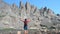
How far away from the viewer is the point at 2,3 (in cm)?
11894

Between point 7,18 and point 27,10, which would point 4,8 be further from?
point 27,10

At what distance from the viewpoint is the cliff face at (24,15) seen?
104m

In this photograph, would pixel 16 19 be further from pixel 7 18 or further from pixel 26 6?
pixel 26 6

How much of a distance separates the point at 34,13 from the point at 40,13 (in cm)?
832

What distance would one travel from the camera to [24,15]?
5807 inches

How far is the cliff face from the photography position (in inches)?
4110

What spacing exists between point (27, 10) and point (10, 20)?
68326mm

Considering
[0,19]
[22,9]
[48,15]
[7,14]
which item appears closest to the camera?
[0,19]

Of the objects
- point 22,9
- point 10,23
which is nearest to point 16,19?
point 10,23

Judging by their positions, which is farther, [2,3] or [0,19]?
[2,3]

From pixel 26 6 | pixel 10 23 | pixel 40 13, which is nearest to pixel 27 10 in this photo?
pixel 26 6

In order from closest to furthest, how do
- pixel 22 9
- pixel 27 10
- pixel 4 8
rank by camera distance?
pixel 4 8 < pixel 22 9 < pixel 27 10

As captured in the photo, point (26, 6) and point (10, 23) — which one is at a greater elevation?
point (26, 6)

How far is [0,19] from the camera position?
99125mm
